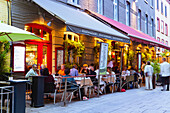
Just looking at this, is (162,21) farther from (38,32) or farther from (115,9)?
(38,32)

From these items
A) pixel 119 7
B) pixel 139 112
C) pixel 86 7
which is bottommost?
pixel 139 112

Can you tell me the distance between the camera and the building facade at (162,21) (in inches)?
1128

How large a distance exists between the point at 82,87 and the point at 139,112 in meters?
2.72

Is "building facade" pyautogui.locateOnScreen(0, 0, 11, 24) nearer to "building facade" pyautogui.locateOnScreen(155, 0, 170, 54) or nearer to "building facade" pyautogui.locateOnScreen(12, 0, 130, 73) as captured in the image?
"building facade" pyautogui.locateOnScreen(12, 0, 130, 73)

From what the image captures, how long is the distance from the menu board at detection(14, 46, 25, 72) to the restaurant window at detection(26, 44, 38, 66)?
0.79 meters

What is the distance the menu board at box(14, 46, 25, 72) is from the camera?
8.66 metres

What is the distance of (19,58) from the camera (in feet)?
28.7

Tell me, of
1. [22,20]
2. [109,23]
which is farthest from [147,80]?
[22,20]

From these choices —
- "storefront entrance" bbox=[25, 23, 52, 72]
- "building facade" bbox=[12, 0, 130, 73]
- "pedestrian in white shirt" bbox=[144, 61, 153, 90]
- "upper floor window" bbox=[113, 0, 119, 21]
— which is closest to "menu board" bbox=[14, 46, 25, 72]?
"building facade" bbox=[12, 0, 130, 73]

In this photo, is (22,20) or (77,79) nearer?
(77,79)

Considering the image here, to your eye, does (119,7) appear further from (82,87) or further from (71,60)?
(82,87)

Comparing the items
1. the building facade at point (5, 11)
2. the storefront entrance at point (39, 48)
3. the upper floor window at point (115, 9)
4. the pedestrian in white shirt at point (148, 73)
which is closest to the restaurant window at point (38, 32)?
the storefront entrance at point (39, 48)

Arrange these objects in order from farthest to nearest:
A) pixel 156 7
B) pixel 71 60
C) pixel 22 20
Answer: pixel 156 7
pixel 71 60
pixel 22 20

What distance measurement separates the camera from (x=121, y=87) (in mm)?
11172
